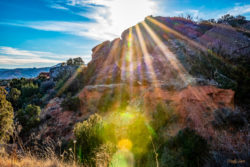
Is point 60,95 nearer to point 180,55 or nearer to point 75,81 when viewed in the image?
point 75,81

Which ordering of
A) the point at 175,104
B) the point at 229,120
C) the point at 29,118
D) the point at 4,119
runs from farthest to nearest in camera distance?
1. the point at 29,118
2. the point at 4,119
3. the point at 175,104
4. the point at 229,120

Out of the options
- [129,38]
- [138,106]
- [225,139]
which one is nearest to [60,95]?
[138,106]

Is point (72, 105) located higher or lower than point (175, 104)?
lower

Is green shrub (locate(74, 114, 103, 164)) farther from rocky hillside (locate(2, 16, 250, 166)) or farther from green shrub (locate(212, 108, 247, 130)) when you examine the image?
green shrub (locate(212, 108, 247, 130))

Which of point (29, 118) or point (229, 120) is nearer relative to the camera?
point (229, 120)

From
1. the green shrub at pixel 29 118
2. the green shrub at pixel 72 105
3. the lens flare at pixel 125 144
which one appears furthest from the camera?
the green shrub at pixel 72 105

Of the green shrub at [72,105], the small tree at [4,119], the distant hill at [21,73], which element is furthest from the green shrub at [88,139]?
the distant hill at [21,73]

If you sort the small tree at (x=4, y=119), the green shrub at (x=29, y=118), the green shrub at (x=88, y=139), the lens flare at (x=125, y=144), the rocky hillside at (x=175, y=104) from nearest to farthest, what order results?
1. the rocky hillside at (x=175, y=104)
2. the green shrub at (x=88, y=139)
3. the lens flare at (x=125, y=144)
4. the small tree at (x=4, y=119)
5. the green shrub at (x=29, y=118)

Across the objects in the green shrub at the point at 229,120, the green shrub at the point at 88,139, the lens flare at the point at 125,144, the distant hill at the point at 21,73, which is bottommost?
the lens flare at the point at 125,144

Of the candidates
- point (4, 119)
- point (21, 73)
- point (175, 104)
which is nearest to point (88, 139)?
point (175, 104)

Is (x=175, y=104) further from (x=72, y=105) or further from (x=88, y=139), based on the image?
(x=72, y=105)

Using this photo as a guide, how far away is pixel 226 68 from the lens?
8.50m

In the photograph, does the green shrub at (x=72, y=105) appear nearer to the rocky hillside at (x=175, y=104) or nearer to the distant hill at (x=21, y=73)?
Result: the rocky hillside at (x=175, y=104)

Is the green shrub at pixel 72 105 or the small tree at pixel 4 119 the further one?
the green shrub at pixel 72 105
